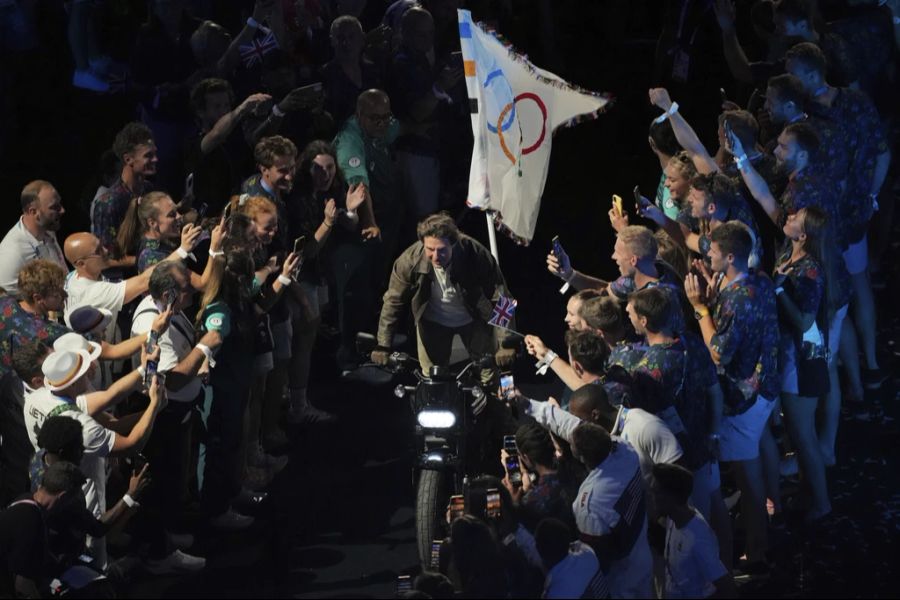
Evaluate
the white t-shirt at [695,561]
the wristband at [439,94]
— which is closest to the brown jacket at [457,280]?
the white t-shirt at [695,561]

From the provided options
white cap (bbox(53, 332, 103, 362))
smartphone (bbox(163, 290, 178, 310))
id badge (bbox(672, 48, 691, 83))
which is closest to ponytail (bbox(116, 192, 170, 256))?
smartphone (bbox(163, 290, 178, 310))

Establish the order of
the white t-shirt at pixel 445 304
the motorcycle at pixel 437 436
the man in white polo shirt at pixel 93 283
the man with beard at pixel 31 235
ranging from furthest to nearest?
the white t-shirt at pixel 445 304 → the man with beard at pixel 31 235 → the man in white polo shirt at pixel 93 283 → the motorcycle at pixel 437 436

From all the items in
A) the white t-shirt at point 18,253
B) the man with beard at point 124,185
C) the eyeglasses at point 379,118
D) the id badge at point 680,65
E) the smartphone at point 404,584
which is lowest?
the smartphone at point 404,584

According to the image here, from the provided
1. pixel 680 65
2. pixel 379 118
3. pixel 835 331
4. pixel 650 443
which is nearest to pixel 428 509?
pixel 650 443

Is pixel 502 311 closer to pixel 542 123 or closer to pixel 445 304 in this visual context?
pixel 445 304

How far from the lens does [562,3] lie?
693 inches

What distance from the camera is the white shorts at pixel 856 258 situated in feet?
37.9

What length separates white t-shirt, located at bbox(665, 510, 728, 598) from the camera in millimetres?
7727

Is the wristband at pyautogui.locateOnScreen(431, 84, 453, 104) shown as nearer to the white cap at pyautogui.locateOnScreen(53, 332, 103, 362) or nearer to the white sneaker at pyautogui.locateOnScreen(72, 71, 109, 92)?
the white sneaker at pyautogui.locateOnScreen(72, 71, 109, 92)

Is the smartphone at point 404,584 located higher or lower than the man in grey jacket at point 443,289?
lower

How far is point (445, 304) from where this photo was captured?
10.1m

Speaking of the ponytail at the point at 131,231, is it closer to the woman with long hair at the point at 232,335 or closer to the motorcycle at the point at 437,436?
the woman with long hair at the point at 232,335

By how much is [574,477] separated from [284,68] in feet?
18.6

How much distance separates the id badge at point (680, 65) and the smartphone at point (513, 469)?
23.4 ft
